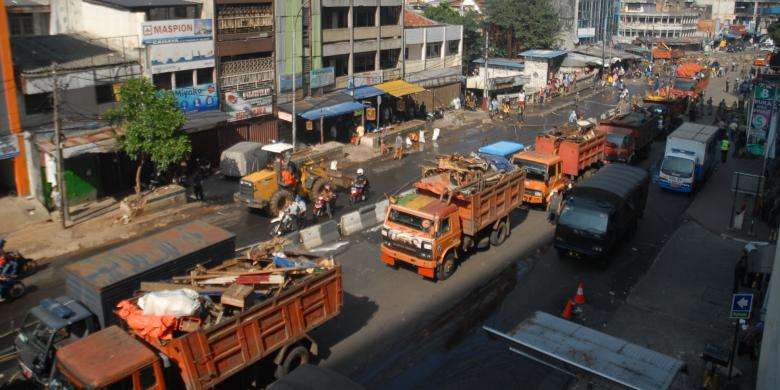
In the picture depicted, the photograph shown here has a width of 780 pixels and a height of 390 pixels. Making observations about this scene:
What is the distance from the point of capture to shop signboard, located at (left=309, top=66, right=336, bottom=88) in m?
40.3

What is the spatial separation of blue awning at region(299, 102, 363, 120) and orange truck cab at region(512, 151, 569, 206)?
14022 millimetres

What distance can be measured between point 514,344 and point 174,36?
26085 millimetres

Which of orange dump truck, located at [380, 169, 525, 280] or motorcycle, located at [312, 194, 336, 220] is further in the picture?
motorcycle, located at [312, 194, 336, 220]

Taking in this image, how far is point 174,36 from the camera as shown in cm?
3166

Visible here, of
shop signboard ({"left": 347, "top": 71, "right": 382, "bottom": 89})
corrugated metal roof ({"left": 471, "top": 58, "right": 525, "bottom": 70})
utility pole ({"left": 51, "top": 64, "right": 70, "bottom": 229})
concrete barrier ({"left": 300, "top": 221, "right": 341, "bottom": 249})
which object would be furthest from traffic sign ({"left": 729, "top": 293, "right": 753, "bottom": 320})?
corrugated metal roof ({"left": 471, "top": 58, "right": 525, "bottom": 70})

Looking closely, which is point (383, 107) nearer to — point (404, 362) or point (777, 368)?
point (404, 362)

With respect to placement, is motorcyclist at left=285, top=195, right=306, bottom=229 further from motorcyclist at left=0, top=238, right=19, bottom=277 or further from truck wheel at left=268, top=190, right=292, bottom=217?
motorcyclist at left=0, top=238, right=19, bottom=277

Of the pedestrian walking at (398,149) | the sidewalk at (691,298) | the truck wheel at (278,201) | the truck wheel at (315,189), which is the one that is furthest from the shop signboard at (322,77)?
the sidewalk at (691,298)

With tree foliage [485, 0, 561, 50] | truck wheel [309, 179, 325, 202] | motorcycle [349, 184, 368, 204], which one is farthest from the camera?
tree foliage [485, 0, 561, 50]

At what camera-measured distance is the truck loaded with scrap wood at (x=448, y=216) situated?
65.4ft

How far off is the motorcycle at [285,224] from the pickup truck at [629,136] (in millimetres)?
17504

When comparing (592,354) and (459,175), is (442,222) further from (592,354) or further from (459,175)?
(592,354)

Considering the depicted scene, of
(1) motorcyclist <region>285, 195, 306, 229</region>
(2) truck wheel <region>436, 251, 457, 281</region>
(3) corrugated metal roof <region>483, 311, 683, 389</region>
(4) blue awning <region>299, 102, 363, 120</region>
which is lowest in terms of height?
(2) truck wheel <region>436, 251, 457, 281</region>

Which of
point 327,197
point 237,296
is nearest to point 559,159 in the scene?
point 327,197
